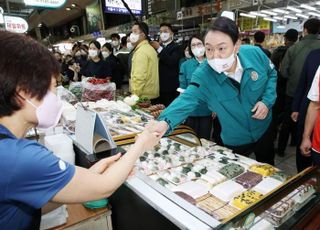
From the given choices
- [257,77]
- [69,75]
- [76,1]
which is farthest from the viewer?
[76,1]

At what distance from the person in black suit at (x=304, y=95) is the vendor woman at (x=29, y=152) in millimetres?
2342

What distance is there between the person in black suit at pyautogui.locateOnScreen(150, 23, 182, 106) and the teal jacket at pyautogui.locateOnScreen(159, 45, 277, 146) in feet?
8.36

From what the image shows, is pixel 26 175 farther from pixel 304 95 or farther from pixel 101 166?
pixel 304 95

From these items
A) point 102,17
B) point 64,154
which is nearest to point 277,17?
point 102,17

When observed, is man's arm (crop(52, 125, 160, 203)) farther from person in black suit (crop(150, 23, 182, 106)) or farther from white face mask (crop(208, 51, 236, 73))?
person in black suit (crop(150, 23, 182, 106))

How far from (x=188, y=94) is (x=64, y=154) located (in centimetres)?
110

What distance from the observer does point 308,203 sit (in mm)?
1326

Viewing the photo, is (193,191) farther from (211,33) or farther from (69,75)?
(69,75)

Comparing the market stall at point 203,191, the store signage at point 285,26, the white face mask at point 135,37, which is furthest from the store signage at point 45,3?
the store signage at point 285,26

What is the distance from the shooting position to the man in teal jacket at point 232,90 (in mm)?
1954

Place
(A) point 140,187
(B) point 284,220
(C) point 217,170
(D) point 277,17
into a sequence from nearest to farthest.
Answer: (B) point 284,220, (A) point 140,187, (C) point 217,170, (D) point 277,17

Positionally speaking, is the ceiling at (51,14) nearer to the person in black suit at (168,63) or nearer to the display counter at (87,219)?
the person in black suit at (168,63)

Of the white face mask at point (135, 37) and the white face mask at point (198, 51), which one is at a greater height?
the white face mask at point (135, 37)

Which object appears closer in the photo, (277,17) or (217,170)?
(217,170)
